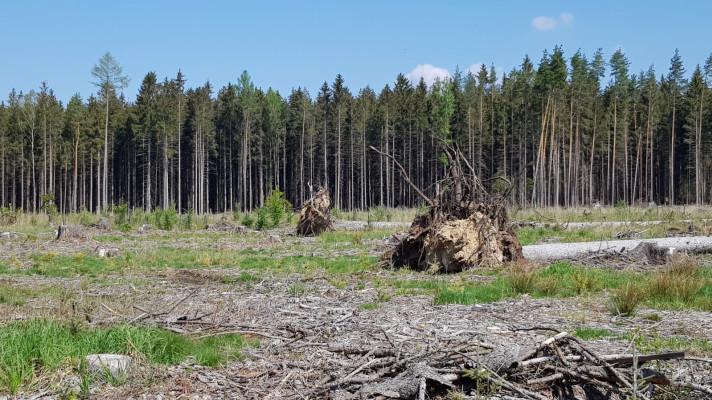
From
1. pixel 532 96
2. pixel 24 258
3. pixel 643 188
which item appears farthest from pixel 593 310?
pixel 643 188

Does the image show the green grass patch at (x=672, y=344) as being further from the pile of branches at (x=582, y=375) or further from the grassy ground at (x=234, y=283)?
the pile of branches at (x=582, y=375)

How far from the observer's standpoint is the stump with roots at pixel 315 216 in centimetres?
2575

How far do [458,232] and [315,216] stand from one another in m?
12.2

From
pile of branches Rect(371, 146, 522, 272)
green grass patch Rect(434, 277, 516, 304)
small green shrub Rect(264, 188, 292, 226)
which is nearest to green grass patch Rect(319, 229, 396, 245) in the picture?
small green shrub Rect(264, 188, 292, 226)

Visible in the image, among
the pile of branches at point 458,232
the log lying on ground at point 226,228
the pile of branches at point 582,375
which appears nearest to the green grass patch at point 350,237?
the log lying on ground at point 226,228

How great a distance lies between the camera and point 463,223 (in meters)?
14.4

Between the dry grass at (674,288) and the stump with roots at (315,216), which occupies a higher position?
the stump with roots at (315,216)

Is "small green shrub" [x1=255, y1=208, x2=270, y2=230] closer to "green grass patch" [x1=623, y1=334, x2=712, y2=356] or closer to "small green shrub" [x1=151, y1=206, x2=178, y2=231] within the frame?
"small green shrub" [x1=151, y1=206, x2=178, y2=231]

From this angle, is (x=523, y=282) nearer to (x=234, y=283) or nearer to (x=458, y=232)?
(x=458, y=232)

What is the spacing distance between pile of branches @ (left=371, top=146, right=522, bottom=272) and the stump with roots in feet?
35.0

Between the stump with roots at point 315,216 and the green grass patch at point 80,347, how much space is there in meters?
18.6

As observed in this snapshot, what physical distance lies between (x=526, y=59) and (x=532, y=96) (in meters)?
10.3

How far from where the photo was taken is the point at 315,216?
84.3ft

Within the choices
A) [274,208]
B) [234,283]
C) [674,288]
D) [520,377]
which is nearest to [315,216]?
[274,208]
